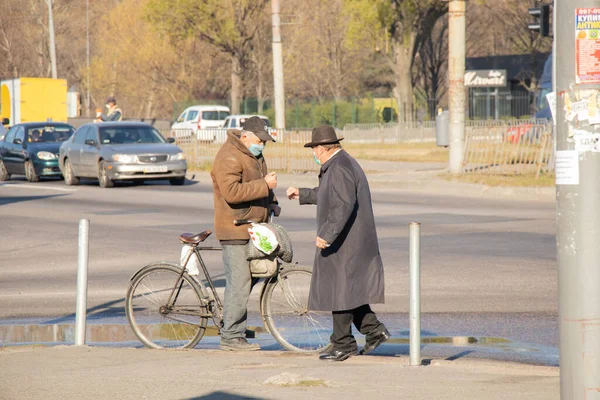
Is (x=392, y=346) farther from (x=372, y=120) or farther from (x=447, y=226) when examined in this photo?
(x=372, y=120)

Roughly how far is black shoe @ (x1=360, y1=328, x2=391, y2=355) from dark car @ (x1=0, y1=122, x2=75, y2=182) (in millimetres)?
22815

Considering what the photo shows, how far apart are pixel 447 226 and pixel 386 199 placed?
19.5 feet

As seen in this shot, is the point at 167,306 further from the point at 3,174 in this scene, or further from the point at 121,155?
the point at 3,174

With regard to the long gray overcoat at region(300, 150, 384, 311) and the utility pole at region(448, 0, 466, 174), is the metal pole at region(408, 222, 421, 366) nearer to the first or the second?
the long gray overcoat at region(300, 150, 384, 311)

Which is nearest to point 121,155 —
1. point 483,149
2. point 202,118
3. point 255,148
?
point 483,149

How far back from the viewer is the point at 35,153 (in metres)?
29.9

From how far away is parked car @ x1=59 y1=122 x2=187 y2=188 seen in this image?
86.0 ft

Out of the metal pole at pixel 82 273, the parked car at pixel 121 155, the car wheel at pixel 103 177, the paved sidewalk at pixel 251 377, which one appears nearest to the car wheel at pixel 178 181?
the parked car at pixel 121 155

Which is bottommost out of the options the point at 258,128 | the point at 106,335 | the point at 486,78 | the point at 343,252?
the point at 106,335

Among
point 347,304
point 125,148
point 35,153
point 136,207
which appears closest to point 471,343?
point 347,304

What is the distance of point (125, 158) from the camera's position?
26.2m

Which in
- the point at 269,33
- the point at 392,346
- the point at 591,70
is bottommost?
the point at 392,346

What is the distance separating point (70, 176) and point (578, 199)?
24209mm

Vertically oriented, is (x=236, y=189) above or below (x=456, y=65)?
below
